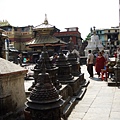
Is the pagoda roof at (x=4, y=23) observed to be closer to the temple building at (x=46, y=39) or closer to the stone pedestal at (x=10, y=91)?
the temple building at (x=46, y=39)

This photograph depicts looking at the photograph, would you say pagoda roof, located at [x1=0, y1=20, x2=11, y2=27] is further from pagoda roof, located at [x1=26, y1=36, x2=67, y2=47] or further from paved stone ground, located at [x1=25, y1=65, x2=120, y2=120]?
paved stone ground, located at [x1=25, y1=65, x2=120, y2=120]

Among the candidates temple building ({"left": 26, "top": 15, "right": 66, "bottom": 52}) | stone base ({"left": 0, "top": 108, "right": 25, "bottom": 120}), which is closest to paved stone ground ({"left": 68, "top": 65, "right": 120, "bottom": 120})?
stone base ({"left": 0, "top": 108, "right": 25, "bottom": 120})

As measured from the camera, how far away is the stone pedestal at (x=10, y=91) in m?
4.70

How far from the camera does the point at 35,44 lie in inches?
1309

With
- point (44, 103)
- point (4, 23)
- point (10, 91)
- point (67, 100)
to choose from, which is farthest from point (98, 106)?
point (4, 23)

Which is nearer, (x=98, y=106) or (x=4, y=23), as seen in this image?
(x=98, y=106)

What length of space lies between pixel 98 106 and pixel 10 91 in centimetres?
318

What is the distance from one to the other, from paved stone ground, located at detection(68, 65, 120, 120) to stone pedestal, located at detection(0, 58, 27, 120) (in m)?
1.57

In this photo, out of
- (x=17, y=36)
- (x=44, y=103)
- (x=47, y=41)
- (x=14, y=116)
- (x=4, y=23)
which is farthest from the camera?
(x=4, y=23)

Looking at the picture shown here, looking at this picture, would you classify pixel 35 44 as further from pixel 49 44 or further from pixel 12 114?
pixel 12 114

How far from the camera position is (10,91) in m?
4.97

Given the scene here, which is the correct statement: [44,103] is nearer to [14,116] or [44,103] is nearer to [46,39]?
[14,116]

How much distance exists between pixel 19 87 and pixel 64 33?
45.2 m

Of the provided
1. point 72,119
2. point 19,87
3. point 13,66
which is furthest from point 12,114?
point 72,119
